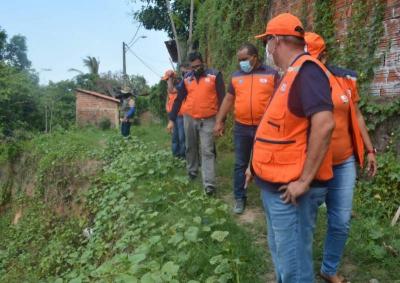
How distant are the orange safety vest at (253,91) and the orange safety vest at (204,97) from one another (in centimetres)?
101

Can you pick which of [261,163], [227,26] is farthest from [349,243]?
[227,26]

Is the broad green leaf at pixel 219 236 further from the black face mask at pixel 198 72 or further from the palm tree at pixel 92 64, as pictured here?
the palm tree at pixel 92 64

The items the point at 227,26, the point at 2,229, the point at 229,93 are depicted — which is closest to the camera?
the point at 229,93

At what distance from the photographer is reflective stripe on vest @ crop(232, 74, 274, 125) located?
478cm

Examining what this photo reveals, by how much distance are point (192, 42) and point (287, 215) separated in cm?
1260

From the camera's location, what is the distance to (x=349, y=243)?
425 cm

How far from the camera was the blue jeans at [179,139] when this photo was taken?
8.18m

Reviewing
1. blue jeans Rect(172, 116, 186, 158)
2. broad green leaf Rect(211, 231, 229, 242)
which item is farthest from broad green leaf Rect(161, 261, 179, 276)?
blue jeans Rect(172, 116, 186, 158)

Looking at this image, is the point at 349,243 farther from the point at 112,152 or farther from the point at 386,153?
the point at 112,152

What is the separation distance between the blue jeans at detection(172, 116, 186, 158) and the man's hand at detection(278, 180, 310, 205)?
578 centimetres

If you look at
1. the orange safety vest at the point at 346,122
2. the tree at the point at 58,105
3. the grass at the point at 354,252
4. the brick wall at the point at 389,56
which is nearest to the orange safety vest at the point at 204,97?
the grass at the point at 354,252

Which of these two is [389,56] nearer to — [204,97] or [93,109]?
[204,97]

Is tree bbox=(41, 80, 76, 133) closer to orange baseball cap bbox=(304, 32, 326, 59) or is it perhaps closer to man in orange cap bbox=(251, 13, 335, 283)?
orange baseball cap bbox=(304, 32, 326, 59)

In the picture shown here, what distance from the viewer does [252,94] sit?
4.82 metres
